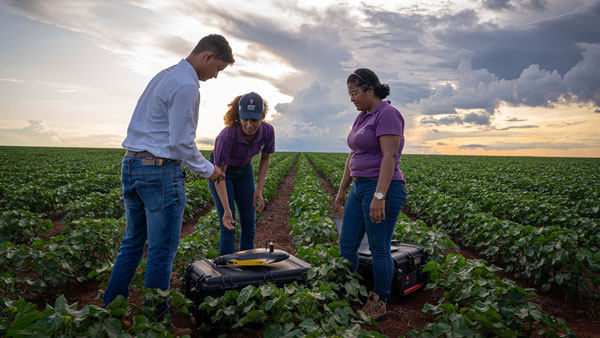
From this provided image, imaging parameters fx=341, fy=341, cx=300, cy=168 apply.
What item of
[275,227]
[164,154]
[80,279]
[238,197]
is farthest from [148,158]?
[275,227]

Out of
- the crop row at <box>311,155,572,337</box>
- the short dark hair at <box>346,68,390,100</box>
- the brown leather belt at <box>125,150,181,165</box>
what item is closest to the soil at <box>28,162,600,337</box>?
the crop row at <box>311,155,572,337</box>

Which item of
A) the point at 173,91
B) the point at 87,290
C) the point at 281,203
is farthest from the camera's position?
the point at 281,203

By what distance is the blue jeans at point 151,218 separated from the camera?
83.8 inches

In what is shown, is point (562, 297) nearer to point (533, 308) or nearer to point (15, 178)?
point (533, 308)

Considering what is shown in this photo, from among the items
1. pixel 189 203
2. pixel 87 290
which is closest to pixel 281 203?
pixel 189 203

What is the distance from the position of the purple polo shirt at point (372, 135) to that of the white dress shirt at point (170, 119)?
3.81 feet

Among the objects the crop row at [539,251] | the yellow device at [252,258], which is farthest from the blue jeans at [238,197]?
the crop row at [539,251]

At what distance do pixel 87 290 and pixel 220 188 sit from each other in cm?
214

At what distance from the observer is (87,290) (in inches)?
148

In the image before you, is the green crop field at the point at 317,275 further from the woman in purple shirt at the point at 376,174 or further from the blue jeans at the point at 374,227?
the woman in purple shirt at the point at 376,174

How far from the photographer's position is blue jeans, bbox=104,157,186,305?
213cm

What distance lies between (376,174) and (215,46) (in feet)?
4.79

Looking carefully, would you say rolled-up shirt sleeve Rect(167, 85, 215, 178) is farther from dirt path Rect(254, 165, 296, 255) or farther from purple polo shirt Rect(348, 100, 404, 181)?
dirt path Rect(254, 165, 296, 255)

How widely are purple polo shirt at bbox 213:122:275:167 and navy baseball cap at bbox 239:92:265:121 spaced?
0.28 m
